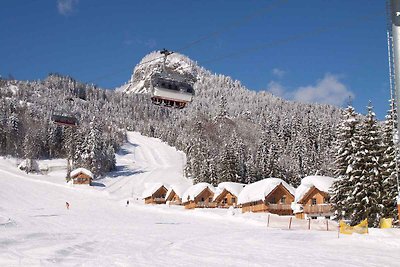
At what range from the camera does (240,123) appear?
19950 centimetres

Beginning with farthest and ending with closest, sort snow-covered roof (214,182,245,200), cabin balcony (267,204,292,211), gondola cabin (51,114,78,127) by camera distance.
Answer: snow-covered roof (214,182,245,200) < cabin balcony (267,204,292,211) < gondola cabin (51,114,78,127)

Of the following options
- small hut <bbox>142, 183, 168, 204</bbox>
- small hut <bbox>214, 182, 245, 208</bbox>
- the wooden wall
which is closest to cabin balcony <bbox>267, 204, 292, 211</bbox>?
small hut <bbox>214, 182, 245, 208</bbox>

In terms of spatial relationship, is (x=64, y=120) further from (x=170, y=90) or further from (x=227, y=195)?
(x=227, y=195)

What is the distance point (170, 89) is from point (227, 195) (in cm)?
4859

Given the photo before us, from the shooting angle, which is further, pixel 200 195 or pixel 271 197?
pixel 200 195

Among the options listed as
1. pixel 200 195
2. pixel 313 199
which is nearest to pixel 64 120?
pixel 313 199

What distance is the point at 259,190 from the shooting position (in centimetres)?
6475

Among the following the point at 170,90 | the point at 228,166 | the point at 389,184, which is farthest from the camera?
the point at 228,166

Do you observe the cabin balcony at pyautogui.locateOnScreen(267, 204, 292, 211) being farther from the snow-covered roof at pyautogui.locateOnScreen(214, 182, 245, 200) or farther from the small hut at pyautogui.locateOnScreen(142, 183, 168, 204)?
the small hut at pyautogui.locateOnScreen(142, 183, 168, 204)

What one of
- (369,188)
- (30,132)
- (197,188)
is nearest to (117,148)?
(30,132)

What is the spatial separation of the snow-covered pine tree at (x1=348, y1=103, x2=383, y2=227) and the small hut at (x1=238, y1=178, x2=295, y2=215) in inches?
1003

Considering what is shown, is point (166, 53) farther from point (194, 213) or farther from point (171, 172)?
point (171, 172)

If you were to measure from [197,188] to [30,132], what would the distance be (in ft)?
253

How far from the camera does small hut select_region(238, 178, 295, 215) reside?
6394 centimetres
